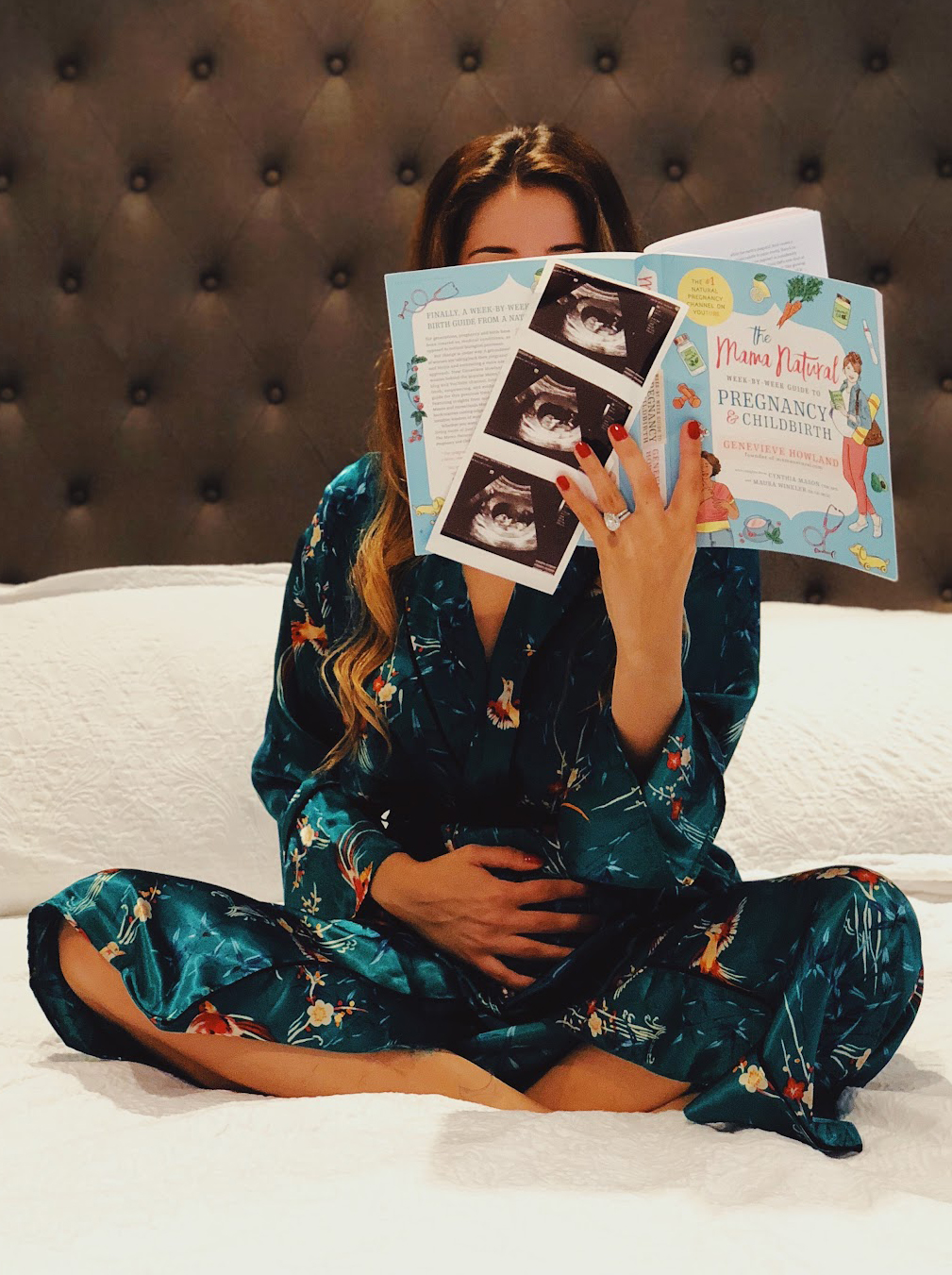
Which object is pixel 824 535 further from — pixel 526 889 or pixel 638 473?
pixel 526 889

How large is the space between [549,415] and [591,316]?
73 mm

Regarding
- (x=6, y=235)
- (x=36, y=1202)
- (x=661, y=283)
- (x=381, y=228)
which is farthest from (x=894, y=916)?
(x=6, y=235)

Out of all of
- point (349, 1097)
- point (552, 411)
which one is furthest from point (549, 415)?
point (349, 1097)

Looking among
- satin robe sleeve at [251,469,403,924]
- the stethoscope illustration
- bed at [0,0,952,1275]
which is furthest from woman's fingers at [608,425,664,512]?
bed at [0,0,952,1275]

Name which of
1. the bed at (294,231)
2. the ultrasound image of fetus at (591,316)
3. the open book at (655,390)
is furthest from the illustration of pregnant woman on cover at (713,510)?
the bed at (294,231)

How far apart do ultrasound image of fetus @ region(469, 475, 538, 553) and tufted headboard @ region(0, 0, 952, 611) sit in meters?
1.06

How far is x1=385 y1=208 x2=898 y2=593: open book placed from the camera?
88 centimetres

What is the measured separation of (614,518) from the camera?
35.7 inches

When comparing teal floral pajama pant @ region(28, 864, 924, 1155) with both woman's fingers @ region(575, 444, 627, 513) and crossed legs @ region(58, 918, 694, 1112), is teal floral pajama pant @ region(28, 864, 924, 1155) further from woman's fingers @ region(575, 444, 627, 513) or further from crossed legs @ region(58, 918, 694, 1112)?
woman's fingers @ region(575, 444, 627, 513)

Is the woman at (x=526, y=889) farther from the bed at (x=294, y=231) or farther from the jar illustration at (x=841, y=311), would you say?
the bed at (x=294, y=231)

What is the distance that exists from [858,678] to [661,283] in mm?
A: 764

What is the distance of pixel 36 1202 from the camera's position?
755 mm

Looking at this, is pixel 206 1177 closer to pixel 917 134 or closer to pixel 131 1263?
pixel 131 1263

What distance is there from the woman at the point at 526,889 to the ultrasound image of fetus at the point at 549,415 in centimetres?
4
